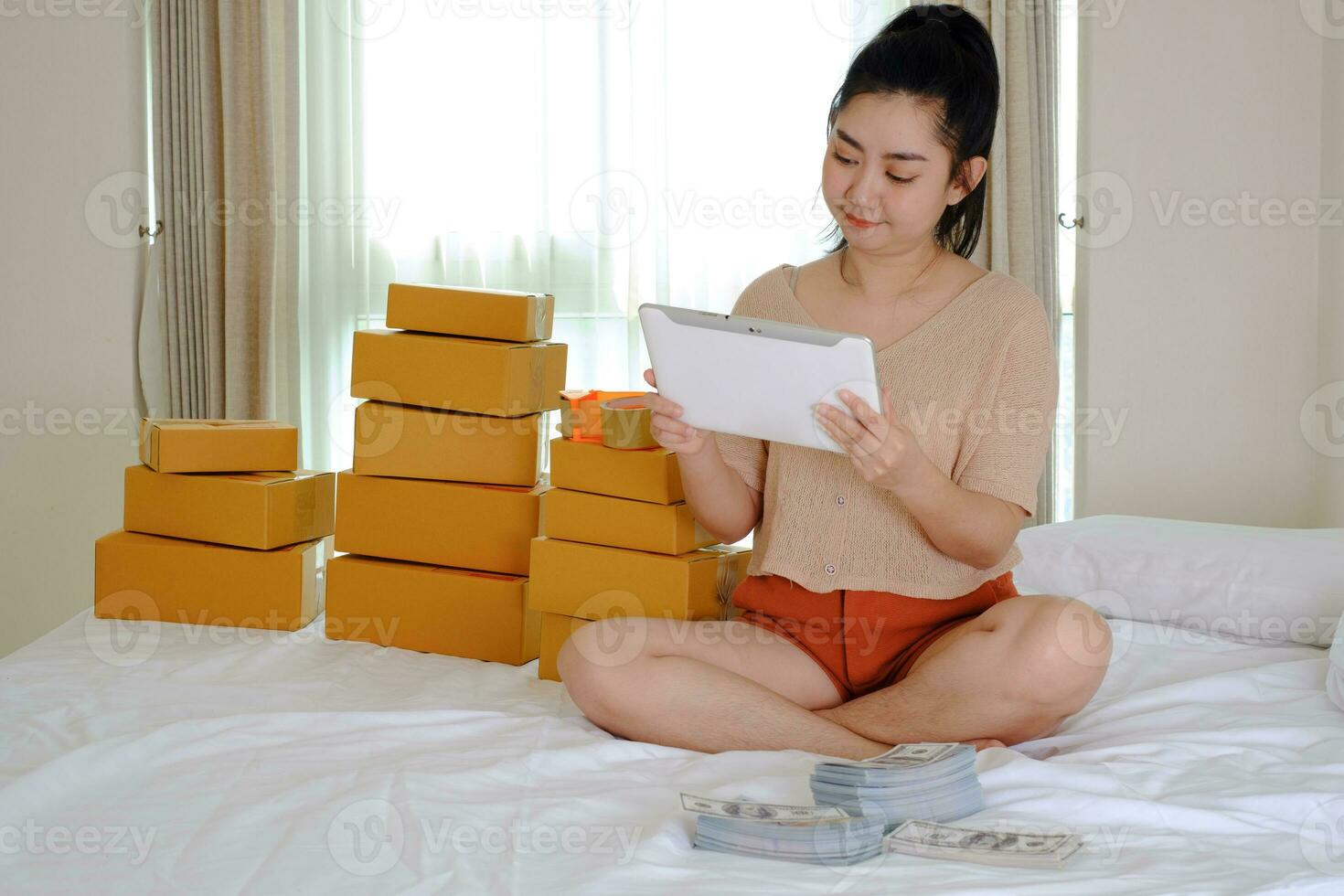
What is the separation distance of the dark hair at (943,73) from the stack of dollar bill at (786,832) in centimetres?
85

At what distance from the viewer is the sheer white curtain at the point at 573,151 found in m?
2.97

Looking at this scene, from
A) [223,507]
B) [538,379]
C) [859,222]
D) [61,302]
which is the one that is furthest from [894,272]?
[61,302]

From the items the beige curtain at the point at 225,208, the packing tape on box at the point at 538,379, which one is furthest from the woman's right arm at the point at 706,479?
the beige curtain at the point at 225,208

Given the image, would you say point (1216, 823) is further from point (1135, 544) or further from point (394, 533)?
point (394, 533)

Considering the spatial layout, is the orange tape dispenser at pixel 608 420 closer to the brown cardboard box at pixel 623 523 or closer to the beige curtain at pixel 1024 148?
the brown cardboard box at pixel 623 523

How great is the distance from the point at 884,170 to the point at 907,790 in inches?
29.9

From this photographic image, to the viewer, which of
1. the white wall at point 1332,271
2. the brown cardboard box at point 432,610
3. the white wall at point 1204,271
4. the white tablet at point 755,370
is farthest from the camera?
the white wall at point 1204,271

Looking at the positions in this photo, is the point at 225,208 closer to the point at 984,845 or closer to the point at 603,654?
the point at 603,654

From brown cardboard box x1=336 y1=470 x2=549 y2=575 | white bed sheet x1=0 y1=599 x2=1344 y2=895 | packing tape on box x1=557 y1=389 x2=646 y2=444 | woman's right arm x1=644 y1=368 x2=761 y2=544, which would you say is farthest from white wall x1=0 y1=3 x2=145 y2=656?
woman's right arm x1=644 y1=368 x2=761 y2=544

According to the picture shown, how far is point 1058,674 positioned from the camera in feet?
4.38

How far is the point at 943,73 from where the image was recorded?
4.86ft

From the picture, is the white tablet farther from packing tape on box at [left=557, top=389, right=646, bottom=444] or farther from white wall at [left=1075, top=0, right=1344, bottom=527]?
white wall at [left=1075, top=0, right=1344, bottom=527]

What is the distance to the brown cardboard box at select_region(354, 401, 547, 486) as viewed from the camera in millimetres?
1943

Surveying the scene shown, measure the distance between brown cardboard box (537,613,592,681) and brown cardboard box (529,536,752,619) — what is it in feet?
0.05
